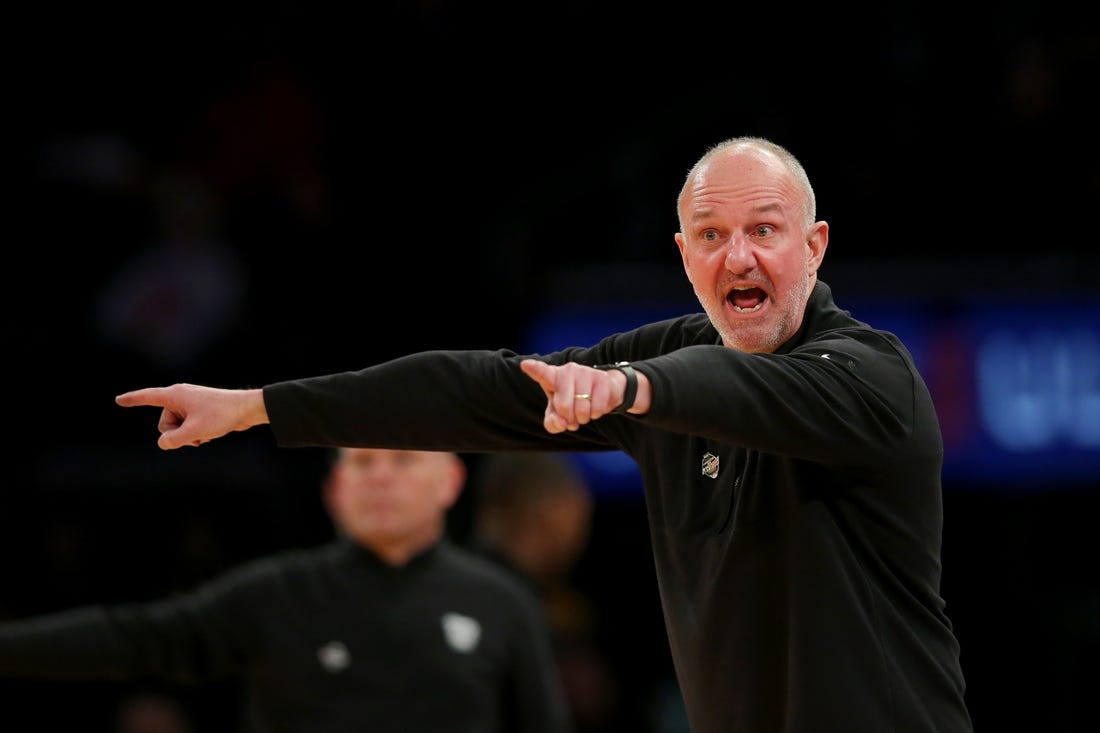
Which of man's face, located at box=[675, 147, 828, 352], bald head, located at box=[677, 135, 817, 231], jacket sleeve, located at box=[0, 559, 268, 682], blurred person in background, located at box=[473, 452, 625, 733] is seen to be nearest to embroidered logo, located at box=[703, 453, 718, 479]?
man's face, located at box=[675, 147, 828, 352]

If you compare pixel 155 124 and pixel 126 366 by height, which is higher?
pixel 155 124

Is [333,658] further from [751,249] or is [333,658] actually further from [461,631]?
[751,249]

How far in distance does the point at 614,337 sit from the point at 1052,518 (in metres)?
5.16

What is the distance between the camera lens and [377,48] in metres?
9.44

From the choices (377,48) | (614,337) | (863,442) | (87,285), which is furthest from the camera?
(377,48)

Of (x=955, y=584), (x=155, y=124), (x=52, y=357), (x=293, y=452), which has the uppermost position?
(x=155, y=124)

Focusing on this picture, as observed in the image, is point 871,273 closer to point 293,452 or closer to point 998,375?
point 998,375

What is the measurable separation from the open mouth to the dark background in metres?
4.44

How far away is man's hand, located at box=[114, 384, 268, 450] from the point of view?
3.40m

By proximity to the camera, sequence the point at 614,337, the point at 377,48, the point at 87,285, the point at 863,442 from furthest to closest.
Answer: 1. the point at 377,48
2. the point at 87,285
3. the point at 614,337
4. the point at 863,442

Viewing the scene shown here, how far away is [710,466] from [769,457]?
0.17 m

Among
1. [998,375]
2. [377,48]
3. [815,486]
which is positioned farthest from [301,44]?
[815,486]

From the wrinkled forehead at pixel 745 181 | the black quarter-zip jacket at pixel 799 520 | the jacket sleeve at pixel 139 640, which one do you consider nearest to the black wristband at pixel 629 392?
the black quarter-zip jacket at pixel 799 520

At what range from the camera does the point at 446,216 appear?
904 centimetres
